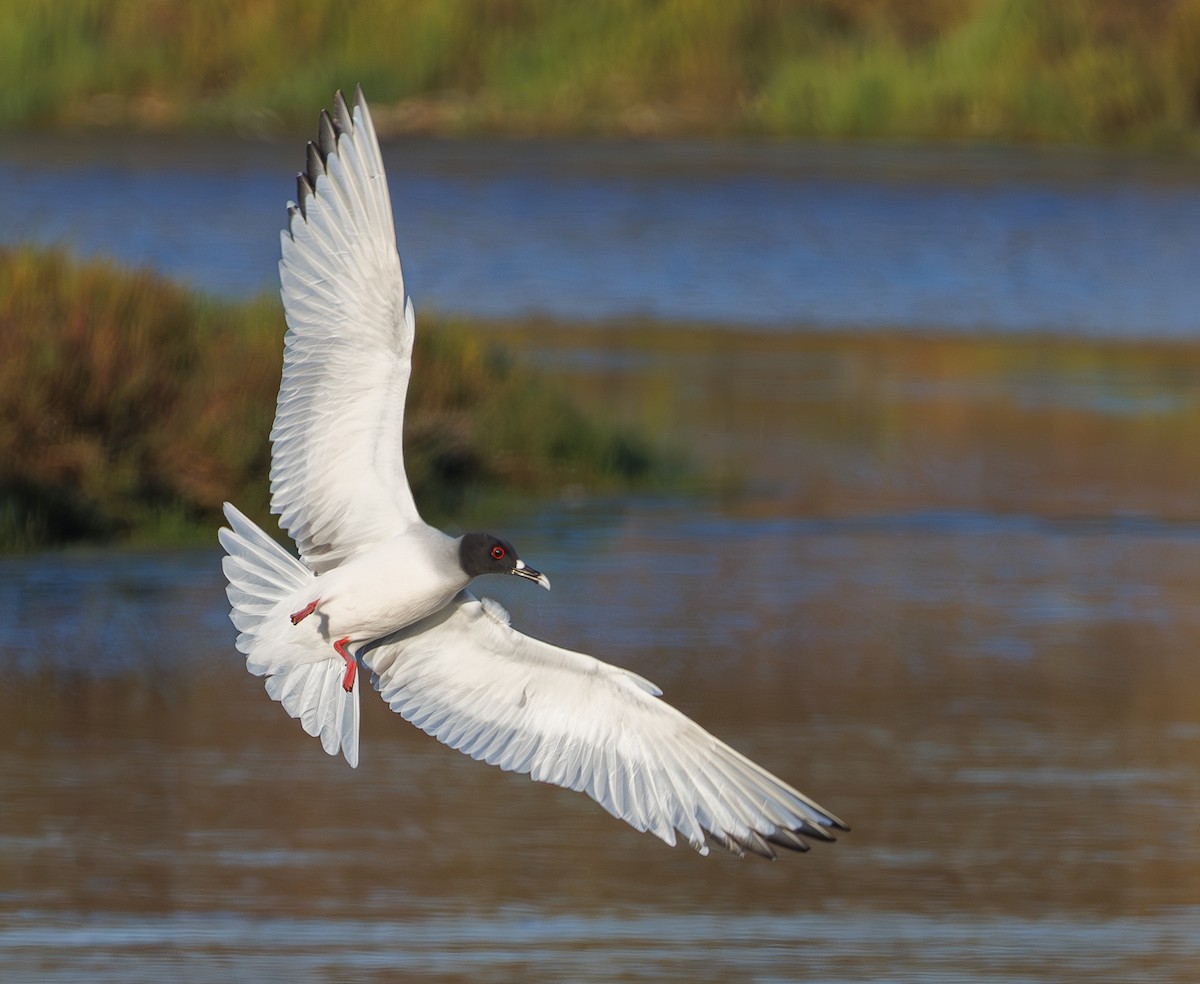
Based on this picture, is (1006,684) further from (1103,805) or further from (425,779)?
(425,779)

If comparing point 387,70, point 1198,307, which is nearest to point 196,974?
point 1198,307

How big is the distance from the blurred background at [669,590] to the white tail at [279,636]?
55 cm

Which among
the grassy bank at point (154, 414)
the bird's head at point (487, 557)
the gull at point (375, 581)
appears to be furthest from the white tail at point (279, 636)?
the grassy bank at point (154, 414)

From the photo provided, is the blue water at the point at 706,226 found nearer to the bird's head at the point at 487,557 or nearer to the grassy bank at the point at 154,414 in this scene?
the grassy bank at the point at 154,414

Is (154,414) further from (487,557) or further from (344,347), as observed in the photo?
(487,557)

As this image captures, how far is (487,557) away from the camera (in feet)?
23.6

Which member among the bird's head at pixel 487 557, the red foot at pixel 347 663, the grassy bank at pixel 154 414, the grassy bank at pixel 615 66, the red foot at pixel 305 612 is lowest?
the red foot at pixel 347 663

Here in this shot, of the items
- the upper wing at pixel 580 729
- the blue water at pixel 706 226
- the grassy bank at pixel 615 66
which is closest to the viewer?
the upper wing at pixel 580 729

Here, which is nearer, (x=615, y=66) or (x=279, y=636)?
(x=279, y=636)

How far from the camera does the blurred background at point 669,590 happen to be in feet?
25.2

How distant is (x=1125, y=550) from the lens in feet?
43.7

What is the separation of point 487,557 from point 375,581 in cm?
28

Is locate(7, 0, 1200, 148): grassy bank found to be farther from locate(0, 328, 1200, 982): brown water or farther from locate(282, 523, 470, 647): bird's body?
locate(282, 523, 470, 647): bird's body

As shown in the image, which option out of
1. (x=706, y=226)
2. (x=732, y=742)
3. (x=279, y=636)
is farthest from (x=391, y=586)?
(x=706, y=226)
